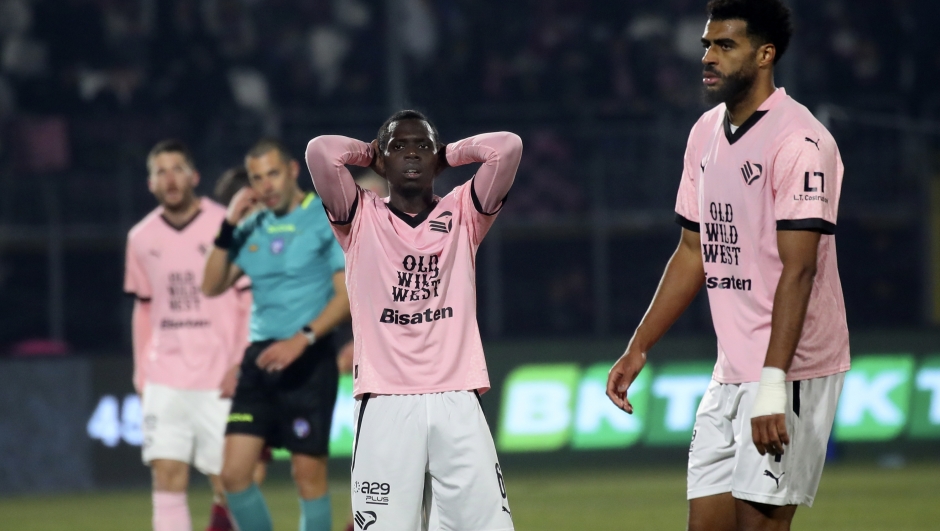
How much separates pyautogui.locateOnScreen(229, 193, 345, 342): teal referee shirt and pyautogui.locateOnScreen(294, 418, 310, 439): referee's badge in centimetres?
45

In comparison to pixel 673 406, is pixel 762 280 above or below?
above

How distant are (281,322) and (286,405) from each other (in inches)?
16.9

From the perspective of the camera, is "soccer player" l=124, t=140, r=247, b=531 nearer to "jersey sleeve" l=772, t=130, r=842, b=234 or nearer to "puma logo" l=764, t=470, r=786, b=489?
"puma logo" l=764, t=470, r=786, b=489

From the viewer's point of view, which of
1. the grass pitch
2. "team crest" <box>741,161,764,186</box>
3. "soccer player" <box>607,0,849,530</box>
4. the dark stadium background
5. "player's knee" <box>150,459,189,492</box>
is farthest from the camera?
the dark stadium background

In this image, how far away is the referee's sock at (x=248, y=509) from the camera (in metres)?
6.99

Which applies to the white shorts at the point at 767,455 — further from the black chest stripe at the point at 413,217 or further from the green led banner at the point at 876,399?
the green led banner at the point at 876,399

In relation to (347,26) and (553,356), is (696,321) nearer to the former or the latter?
(553,356)

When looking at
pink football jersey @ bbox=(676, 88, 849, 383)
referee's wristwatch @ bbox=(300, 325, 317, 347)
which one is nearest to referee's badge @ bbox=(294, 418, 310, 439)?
referee's wristwatch @ bbox=(300, 325, 317, 347)

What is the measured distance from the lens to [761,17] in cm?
440

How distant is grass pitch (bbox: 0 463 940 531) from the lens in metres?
9.09

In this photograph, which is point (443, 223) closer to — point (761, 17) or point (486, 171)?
point (486, 171)

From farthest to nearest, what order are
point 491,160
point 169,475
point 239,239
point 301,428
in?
point 169,475
point 239,239
point 301,428
point 491,160

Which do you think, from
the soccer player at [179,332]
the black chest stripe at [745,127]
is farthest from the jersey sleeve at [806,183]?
the soccer player at [179,332]

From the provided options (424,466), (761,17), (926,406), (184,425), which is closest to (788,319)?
(761,17)
